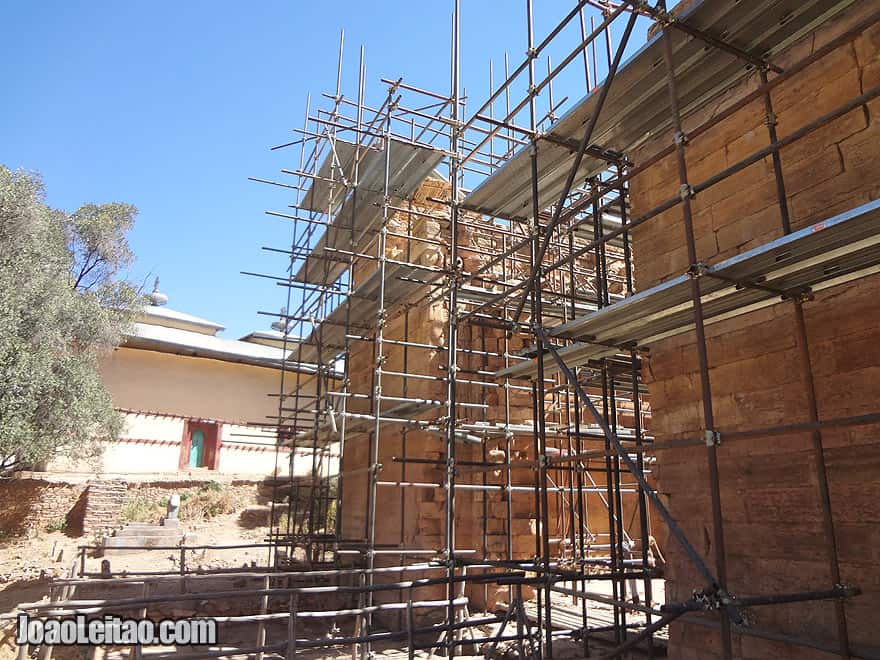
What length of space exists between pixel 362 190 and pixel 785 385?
26.3 feet

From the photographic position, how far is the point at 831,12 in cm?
445

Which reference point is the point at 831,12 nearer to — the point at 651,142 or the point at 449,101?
the point at 651,142

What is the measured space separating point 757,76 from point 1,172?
18.5m

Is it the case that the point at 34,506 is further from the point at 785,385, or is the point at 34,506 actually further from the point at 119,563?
the point at 785,385

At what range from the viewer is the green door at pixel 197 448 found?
23.1 metres

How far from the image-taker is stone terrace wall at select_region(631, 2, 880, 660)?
13.5 ft

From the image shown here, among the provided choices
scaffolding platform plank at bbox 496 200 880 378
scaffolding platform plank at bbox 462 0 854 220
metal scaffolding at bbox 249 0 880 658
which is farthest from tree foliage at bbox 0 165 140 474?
scaffolding platform plank at bbox 496 200 880 378

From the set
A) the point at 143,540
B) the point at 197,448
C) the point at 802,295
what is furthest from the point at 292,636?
the point at 197,448

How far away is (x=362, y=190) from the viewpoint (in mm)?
11070

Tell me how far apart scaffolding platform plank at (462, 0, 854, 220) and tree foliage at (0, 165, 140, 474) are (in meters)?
13.4

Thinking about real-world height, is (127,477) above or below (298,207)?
below

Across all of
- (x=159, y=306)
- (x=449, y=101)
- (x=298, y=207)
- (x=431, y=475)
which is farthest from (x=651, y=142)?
(x=159, y=306)

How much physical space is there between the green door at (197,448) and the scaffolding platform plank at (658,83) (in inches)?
758

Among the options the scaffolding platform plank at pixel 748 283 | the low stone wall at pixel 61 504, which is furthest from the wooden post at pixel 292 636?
the low stone wall at pixel 61 504
